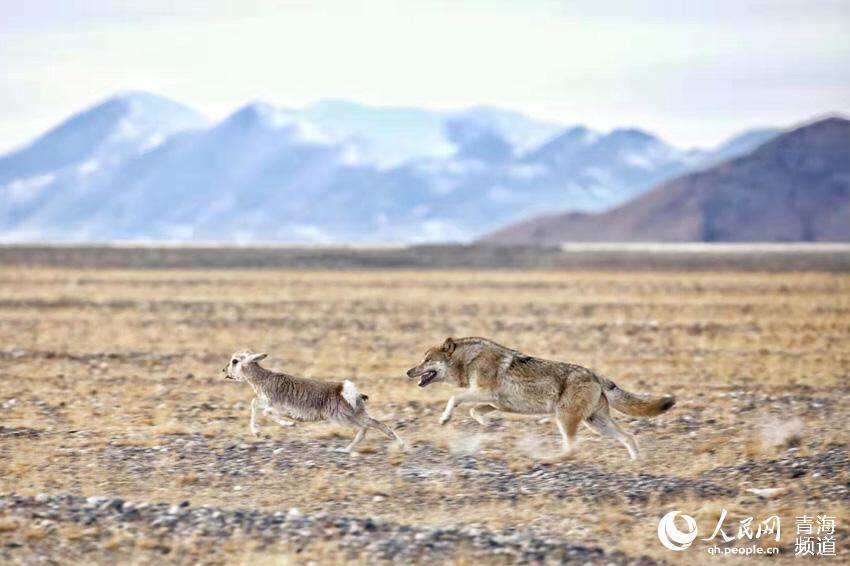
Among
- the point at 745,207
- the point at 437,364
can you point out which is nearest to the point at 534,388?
the point at 437,364

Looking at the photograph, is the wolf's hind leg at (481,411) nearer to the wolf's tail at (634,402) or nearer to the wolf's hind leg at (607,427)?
the wolf's hind leg at (607,427)

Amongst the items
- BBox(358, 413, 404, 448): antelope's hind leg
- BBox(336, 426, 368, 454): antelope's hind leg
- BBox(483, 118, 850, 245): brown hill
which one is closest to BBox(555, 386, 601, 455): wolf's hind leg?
BBox(358, 413, 404, 448): antelope's hind leg

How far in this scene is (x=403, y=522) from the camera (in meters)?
11.4

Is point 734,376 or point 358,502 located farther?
point 734,376

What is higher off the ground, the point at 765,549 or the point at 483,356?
the point at 483,356

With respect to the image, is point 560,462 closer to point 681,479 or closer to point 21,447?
point 681,479

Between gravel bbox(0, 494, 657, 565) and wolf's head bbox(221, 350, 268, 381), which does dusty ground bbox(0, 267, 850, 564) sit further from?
wolf's head bbox(221, 350, 268, 381)

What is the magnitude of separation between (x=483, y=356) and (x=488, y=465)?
1240 millimetres

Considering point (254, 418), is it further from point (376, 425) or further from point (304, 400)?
point (376, 425)

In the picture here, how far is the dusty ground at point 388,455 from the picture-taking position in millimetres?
10922

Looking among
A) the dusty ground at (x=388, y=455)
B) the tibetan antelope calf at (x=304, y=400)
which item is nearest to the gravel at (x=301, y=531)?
the dusty ground at (x=388, y=455)

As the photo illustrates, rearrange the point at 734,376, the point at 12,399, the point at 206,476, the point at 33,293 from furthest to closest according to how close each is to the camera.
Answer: the point at 33,293 < the point at 734,376 < the point at 12,399 < the point at 206,476

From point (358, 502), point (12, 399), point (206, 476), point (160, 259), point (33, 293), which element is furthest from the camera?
point (160, 259)

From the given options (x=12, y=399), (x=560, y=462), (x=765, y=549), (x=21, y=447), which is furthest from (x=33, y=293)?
(x=765, y=549)
